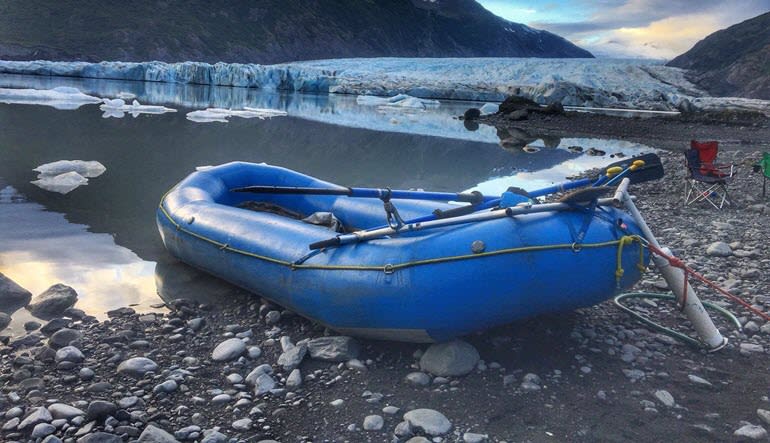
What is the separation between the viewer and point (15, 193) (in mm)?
7152

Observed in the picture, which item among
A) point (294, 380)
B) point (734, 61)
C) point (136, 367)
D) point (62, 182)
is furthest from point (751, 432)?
point (734, 61)

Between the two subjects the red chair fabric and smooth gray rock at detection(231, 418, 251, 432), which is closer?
smooth gray rock at detection(231, 418, 251, 432)

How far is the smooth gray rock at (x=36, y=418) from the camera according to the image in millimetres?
2676

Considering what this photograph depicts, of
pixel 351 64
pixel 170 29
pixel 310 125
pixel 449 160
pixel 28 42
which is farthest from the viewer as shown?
pixel 170 29

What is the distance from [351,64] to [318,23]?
57813 millimetres

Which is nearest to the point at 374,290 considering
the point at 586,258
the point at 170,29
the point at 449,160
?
the point at 586,258

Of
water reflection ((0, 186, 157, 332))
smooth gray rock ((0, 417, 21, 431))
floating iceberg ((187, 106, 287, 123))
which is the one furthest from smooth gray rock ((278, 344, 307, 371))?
floating iceberg ((187, 106, 287, 123))

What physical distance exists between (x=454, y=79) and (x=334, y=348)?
47001mm

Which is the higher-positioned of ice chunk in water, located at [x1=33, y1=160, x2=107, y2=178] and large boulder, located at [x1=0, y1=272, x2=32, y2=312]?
large boulder, located at [x1=0, y1=272, x2=32, y2=312]

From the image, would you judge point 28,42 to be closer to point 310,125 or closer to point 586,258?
point 310,125

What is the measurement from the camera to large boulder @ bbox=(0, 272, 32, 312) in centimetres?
396

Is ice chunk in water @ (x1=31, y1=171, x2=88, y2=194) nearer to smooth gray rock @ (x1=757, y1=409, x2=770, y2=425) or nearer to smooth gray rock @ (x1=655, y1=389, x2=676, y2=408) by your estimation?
smooth gray rock @ (x1=655, y1=389, x2=676, y2=408)

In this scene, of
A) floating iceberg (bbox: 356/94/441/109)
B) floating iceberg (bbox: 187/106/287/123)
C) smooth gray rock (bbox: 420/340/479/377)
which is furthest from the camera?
floating iceberg (bbox: 356/94/441/109)

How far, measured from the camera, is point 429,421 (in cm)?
286
